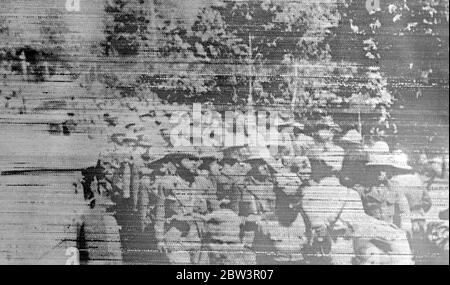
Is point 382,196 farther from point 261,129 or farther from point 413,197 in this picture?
point 261,129

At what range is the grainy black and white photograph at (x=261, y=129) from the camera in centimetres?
52

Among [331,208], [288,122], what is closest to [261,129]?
[288,122]

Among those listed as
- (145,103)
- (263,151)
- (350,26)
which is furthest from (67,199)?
(350,26)

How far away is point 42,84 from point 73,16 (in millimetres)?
97

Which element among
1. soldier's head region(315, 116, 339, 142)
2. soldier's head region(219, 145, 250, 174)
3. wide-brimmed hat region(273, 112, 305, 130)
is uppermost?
wide-brimmed hat region(273, 112, 305, 130)

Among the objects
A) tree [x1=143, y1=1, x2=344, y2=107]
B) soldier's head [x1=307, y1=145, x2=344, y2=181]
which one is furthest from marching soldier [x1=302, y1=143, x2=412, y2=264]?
tree [x1=143, y1=1, x2=344, y2=107]

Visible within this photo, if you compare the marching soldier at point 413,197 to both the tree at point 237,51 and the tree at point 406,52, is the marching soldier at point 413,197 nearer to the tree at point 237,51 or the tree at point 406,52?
the tree at point 406,52

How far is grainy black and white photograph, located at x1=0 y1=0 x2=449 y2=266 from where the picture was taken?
1.69ft

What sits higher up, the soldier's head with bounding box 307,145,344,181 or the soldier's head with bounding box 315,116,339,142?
the soldier's head with bounding box 315,116,339,142

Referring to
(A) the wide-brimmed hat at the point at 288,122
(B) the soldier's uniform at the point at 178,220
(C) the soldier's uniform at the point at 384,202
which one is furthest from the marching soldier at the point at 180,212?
(C) the soldier's uniform at the point at 384,202

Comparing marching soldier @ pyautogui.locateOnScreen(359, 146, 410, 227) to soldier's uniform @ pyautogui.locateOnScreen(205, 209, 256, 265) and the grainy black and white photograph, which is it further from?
soldier's uniform @ pyautogui.locateOnScreen(205, 209, 256, 265)

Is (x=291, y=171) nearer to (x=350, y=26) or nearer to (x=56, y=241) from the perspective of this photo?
(x=350, y=26)

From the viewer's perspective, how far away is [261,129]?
1.71ft

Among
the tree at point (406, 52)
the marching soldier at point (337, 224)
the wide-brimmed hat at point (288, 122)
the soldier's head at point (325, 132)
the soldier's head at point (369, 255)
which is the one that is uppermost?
Result: the tree at point (406, 52)
